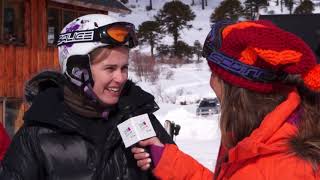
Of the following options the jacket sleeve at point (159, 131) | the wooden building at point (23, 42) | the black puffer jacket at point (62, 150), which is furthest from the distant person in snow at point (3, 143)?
the wooden building at point (23, 42)

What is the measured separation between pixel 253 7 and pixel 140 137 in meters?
64.8

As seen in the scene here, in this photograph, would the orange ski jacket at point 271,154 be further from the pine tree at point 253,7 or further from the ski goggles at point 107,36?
the pine tree at point 253,7

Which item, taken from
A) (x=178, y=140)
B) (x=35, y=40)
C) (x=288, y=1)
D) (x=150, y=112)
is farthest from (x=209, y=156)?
(x=288, y=1)

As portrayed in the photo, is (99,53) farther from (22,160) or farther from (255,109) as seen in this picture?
(255,109)

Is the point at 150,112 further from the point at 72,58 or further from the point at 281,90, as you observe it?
the point at 281,90

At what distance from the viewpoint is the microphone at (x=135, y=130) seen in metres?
2.58

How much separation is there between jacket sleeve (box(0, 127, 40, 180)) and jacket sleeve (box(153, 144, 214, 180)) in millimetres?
572

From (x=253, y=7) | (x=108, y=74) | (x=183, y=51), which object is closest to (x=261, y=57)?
(x=108, y=74)

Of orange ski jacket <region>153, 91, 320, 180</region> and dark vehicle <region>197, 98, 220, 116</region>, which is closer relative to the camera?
orange ski jacket <region>153, 91, 320, 180</region>

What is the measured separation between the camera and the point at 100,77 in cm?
277

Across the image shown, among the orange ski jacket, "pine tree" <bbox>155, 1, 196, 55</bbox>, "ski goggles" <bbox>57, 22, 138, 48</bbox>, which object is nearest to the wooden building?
"ski goggles" <bbox>57, 22, 138, 48</bbox>

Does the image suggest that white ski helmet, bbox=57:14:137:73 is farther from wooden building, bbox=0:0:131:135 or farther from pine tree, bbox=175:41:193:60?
pine tree, bbox=175:41:193:60

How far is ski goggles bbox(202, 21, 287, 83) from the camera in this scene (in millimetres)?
2221

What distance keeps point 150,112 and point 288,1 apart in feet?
233
